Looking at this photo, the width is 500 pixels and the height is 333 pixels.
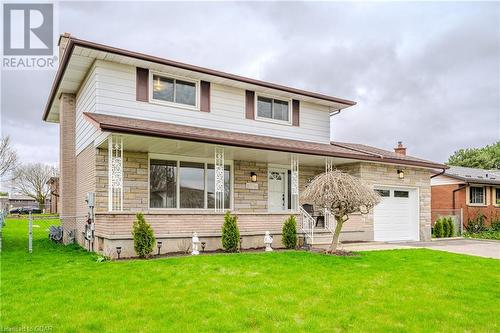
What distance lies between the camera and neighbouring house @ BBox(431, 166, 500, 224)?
21969 millimetres

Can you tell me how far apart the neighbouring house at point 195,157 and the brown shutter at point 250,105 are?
0.04 meters

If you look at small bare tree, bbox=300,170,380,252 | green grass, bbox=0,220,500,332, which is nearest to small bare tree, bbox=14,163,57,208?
green grass, bbox=0,220,500,332

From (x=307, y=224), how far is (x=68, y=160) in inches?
344

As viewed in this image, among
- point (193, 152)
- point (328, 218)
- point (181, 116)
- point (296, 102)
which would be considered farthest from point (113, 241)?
point (296, 102)

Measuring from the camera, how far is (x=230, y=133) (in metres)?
13.2

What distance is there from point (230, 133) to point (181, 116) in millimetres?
1689

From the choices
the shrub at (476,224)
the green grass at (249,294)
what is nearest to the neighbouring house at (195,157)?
the green grass at (249,294)

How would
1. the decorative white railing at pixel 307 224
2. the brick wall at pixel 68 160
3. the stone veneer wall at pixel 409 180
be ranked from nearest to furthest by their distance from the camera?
the decorative white railing at pixel 307 224 < the brick wall at pixel 68 160 < the stone veneer wall at pixel 409 180

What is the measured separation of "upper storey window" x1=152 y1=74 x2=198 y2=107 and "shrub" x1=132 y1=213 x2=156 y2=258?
445 centimetres

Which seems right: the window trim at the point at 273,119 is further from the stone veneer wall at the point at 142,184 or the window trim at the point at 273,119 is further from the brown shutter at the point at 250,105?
the stone veneer wall at the point at 142,184

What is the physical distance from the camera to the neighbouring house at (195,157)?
10617mm

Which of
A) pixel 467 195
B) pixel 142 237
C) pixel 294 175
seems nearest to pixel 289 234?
pixel 294 175

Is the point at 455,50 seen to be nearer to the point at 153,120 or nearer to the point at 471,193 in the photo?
the point at 471,193

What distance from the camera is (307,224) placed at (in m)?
13.3
